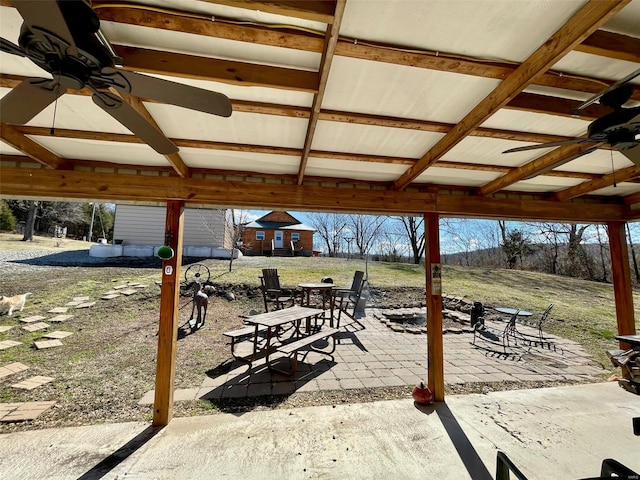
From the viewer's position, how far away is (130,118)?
1.51m

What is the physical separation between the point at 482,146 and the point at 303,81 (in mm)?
2041

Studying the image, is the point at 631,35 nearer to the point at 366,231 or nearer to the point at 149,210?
the point at 149,210

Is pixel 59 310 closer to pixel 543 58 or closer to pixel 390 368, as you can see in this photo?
pixel 390 368

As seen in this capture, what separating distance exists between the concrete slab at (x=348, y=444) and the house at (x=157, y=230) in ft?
33.3

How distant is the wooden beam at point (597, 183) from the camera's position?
334 cm

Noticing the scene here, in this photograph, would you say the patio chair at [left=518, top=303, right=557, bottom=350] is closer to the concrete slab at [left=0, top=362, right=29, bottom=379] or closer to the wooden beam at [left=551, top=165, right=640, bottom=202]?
the wooden beam at [left=551, top=165, right=640, bottom=202]

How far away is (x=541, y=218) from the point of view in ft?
14.2

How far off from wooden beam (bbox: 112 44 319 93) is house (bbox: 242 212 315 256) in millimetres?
16247

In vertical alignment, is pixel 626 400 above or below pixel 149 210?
below

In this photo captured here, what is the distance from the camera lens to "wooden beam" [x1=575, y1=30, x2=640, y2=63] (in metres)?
1.56

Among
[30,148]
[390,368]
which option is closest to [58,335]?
[30,148]

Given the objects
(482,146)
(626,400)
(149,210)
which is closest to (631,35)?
(482,146)

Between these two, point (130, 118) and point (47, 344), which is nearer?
point (130, 118)

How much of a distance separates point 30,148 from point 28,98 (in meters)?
1.96
